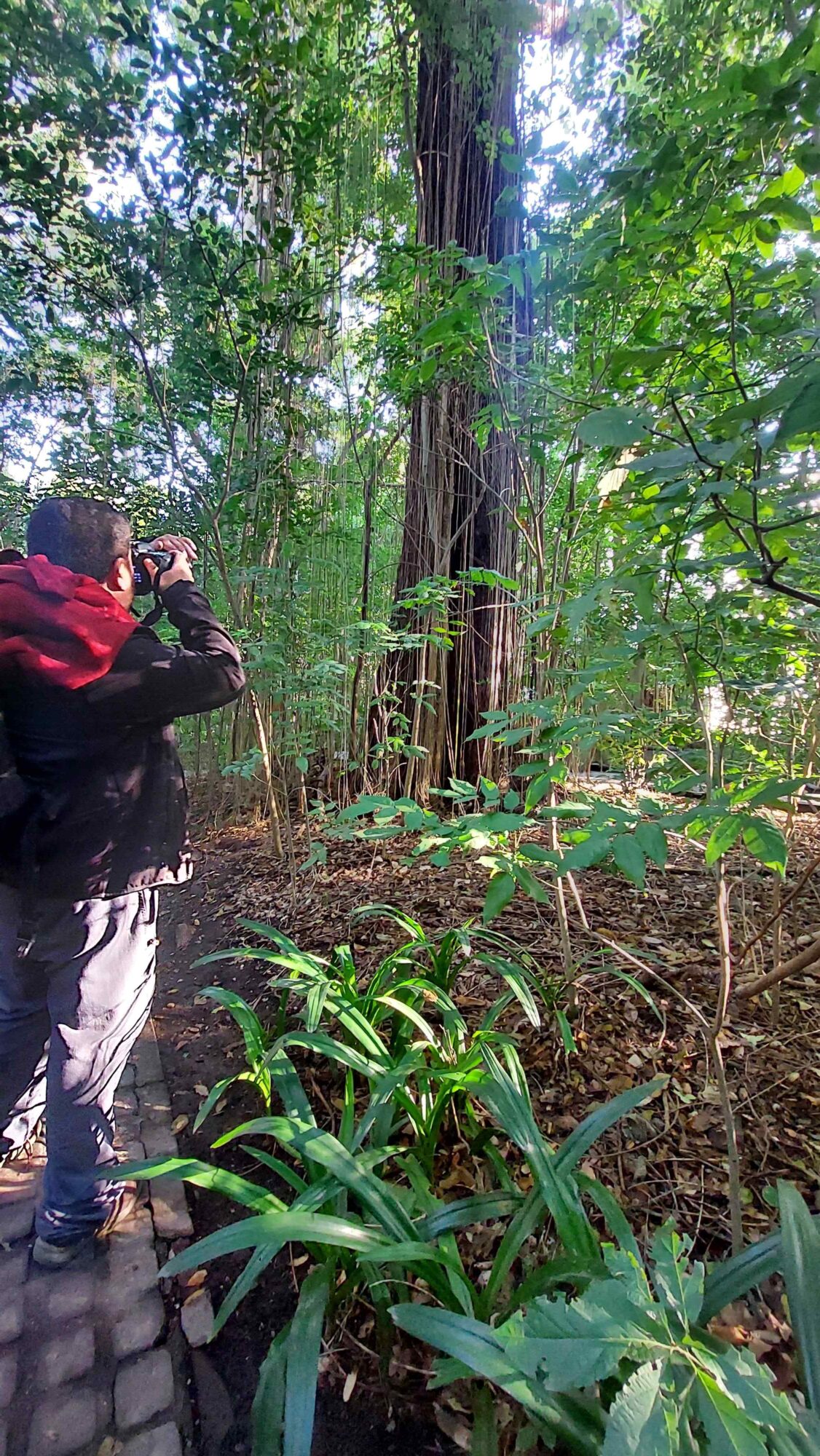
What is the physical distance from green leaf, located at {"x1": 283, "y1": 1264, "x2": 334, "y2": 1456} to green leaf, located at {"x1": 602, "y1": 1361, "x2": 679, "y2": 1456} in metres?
0.45

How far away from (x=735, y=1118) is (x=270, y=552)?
8.71 feet

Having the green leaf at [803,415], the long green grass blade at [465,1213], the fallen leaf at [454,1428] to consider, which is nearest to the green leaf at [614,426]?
the green leaf at [803,415]

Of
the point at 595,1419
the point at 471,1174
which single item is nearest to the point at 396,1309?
the point at 595,1419

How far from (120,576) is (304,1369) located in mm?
1294

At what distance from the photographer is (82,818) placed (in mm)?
1130

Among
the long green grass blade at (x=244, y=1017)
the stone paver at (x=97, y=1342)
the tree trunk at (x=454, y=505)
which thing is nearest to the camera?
the stone paver at (x=97, y=1342)

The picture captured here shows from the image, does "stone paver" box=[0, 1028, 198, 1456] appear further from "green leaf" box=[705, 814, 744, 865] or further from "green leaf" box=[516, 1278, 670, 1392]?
"green leaf" box=[705, 814, 744, 865]

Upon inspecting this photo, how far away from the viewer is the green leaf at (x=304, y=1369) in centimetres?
67

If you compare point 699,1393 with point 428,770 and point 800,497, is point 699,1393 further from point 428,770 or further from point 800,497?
point 428,770

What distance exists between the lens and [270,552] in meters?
2.79

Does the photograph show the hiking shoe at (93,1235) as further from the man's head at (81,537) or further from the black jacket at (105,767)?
the man's head at (81,537)

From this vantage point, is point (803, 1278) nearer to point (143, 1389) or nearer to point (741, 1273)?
point (741, 1273)

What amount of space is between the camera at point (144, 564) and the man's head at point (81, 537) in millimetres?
161

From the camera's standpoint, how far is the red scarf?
3.40ft
